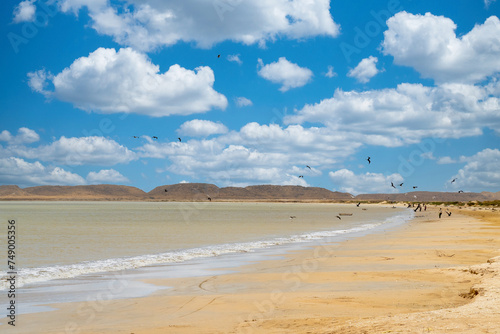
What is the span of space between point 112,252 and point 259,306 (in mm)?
17409

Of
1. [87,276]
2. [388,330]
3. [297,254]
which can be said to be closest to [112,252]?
[87,276]

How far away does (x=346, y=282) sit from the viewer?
48.3 feet

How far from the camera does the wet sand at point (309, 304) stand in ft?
28.7

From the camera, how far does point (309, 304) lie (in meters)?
11.6

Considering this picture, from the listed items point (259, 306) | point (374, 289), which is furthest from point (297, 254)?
point (259, 306)

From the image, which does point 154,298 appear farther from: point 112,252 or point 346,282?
point 112,252

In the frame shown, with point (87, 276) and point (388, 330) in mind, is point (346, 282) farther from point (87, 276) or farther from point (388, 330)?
point (87, 276)

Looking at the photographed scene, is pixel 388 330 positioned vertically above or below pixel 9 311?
above

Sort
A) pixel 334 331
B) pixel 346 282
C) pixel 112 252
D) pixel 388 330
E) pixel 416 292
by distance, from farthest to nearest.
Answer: pixel 112 252, pixel 346 282, pixel 416 292, pixel 334 331, pixel 388 330

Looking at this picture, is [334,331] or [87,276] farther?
[87,276]

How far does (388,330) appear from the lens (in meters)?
7.72

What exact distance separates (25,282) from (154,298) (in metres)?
6.76

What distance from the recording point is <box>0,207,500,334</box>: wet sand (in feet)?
28.7

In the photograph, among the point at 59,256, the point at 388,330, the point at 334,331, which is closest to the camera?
the point at 388,330
